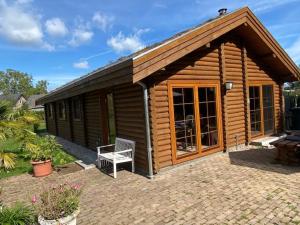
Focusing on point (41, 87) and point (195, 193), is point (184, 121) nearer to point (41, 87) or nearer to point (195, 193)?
point (195, 193)

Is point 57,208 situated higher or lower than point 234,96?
lower

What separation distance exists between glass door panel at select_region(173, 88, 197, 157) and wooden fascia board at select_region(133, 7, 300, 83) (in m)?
1.16

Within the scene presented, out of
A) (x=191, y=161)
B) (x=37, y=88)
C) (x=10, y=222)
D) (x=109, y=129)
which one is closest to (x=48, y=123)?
(x=109, y=129)

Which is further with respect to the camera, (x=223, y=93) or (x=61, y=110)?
(x=61, y=110)

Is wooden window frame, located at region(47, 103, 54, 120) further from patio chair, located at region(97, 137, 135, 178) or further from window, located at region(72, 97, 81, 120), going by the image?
patio chair, located at region(97, 137, 135, 178)

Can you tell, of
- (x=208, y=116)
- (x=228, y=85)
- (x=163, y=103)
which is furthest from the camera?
(x=228, y=85)

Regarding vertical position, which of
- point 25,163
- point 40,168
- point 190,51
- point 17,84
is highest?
point 17,84

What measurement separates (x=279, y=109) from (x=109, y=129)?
685cm

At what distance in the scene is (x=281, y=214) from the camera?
13.8ft

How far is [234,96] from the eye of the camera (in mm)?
8867

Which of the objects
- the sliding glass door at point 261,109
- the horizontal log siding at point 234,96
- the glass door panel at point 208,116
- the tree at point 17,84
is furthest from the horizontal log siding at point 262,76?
the tree at point 17,84

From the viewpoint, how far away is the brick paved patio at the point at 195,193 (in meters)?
→ 4.36

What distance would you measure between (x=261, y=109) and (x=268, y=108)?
2.37ft

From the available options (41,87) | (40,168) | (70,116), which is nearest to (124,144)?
(40,168)
